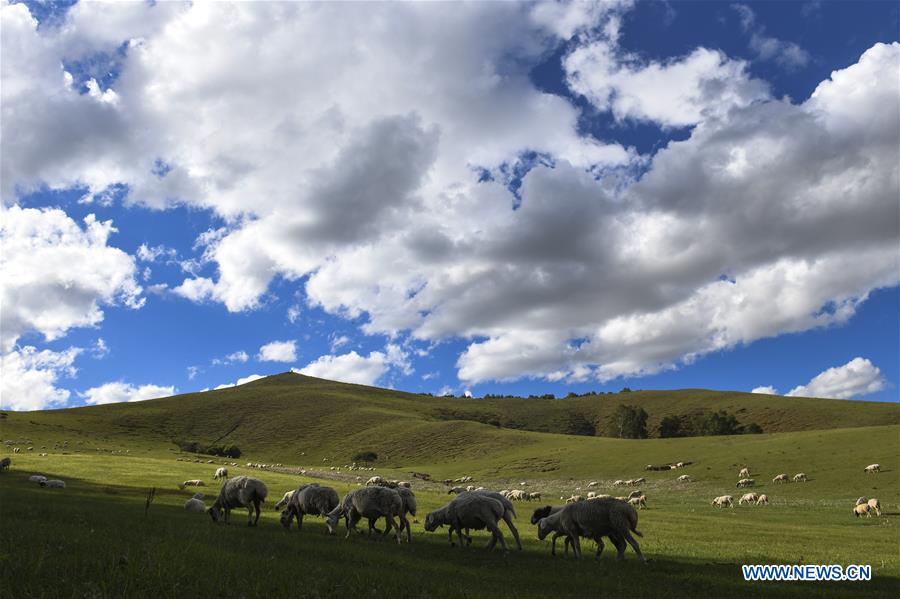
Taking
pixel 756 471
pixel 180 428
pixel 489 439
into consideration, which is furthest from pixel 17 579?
pixel 180 428

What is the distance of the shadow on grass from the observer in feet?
25.6

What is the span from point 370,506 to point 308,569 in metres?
11.4

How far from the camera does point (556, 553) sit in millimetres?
20078

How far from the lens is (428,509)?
127 ft

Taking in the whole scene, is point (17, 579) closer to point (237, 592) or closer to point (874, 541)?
point (237, 592)

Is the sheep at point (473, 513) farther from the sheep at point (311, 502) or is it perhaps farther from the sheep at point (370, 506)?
the sheep at point (311, 502)

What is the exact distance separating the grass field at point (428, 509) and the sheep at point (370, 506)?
101 cm

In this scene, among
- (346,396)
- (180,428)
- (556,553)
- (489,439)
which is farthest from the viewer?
(346,396)

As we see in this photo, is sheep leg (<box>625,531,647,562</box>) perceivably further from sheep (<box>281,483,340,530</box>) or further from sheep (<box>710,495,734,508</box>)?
sheep (<box>710,495,734,508</box>)

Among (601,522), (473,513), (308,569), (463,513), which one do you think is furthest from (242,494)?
(308,569)

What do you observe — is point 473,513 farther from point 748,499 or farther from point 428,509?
point 748,499

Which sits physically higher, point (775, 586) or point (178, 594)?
point (178, 594)

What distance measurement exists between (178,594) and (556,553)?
1559 cm

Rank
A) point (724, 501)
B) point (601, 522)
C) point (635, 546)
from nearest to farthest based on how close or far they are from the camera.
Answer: point (635, 546)
point (601, 522)
point (724, 501)
